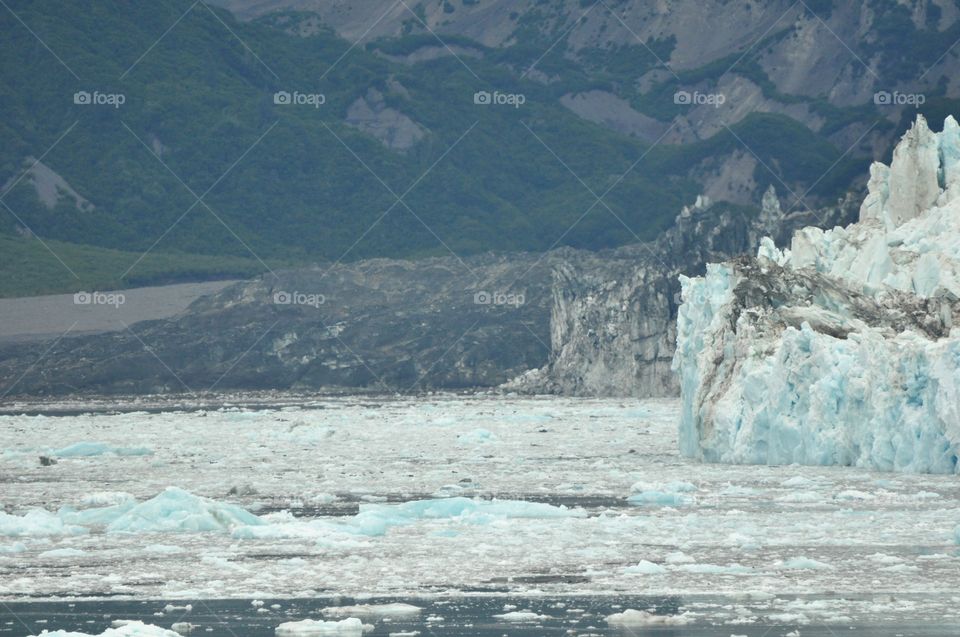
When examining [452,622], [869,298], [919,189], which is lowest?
[452,622]

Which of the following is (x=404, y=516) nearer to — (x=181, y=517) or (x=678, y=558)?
(x=181, y=517)

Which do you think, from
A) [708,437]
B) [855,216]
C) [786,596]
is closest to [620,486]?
[708,437]

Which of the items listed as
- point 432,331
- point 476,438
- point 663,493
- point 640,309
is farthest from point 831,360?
point 432,331

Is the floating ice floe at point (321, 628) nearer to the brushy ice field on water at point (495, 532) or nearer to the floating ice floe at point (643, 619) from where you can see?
the brushy ice field on water at point (495, 532)

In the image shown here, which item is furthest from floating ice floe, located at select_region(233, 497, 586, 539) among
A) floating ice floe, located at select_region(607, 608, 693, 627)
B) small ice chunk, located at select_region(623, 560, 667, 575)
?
floating ice floe, located at select_region(607, 608, 693, 627)

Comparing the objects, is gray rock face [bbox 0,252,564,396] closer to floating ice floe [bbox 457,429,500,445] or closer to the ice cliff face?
floating ice floe [bbox 457,429,500,445]

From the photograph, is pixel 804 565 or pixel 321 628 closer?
pixel 321 628

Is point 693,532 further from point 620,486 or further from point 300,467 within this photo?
point 300,467
